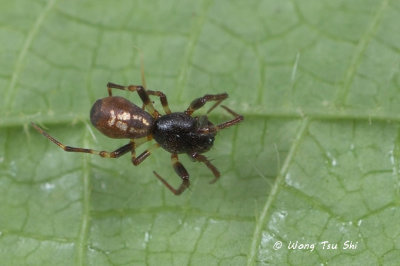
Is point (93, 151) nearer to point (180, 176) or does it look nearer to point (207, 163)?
point (180, 176)

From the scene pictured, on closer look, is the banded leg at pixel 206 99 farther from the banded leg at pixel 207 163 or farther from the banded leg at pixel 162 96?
the banded leg at pixel 207 163

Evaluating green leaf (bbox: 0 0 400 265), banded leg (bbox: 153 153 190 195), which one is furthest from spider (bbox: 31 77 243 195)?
green leaf (bbox: 0 0 400 265)

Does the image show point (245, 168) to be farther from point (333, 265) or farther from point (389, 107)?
point (389, 107)

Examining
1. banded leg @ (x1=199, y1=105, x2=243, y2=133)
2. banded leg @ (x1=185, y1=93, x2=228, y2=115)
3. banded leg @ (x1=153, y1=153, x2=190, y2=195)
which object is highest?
banded leg @ (x1=185, y1=93, x2=228, y2=115)

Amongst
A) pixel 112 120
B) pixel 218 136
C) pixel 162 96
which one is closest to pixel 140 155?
pixel 112 120

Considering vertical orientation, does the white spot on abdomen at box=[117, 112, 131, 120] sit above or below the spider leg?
above

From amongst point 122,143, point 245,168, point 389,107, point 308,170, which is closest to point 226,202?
point 245,168

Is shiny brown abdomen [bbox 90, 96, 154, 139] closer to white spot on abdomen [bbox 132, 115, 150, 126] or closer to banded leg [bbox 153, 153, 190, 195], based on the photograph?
white spot on abdomen [bbox 132, 115, 150, 126]
